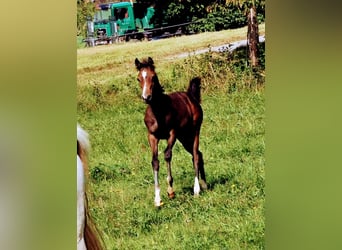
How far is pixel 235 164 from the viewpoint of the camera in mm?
4227

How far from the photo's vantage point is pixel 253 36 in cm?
418

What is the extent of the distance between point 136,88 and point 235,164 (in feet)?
2.58

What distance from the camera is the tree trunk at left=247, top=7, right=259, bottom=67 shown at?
4.16m

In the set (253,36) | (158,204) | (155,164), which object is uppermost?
(253,36)

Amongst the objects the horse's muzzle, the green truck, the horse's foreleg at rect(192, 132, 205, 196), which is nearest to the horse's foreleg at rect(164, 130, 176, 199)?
the horse's foreleg at rect(192, 132, 205, 196)

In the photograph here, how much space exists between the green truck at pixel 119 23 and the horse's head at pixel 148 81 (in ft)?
0.60

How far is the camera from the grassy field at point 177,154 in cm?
417

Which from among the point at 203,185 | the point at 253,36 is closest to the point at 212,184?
the point at 203,185

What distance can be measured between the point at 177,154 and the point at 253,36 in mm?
865

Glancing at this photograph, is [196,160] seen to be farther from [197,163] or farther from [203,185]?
[203,185]

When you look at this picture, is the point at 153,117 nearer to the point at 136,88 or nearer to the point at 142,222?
the point at 136,88

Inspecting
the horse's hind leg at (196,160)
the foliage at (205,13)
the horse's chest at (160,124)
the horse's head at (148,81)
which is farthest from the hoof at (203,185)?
the foliage at (205,13)

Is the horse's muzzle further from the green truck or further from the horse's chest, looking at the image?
the green truck
